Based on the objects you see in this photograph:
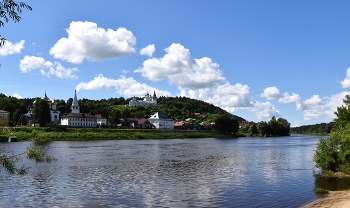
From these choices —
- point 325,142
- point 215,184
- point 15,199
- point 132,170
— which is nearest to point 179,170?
point 132,170

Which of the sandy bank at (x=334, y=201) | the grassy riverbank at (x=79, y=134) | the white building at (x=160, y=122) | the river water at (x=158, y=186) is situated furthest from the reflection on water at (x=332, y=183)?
the white building at (x=160, y=122)

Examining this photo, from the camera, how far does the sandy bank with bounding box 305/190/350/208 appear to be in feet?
58.3

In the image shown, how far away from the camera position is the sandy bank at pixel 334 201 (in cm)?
1777

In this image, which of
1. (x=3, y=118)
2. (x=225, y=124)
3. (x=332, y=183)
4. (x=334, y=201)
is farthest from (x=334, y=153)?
(x=225, y=124)

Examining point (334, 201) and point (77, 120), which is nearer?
point (334, 201)

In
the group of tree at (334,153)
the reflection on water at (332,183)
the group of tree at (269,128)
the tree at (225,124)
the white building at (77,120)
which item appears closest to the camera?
the reflection on water at (332,183)

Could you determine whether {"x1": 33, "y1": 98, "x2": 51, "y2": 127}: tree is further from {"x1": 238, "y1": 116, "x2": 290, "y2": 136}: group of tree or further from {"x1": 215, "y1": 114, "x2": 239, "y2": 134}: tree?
{"x1": 238, "y1": 116, "x2": 290, "y2": 136}: group of tree

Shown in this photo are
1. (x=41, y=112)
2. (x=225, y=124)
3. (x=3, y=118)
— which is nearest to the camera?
(x=41, y=112)

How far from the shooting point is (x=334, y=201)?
62.6ft

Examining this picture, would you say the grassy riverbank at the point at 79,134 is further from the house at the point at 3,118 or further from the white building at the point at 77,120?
the white building at the point at 77,120

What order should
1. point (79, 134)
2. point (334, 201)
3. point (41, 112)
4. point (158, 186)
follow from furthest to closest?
point (41, 112) < point (79, 134) < point (158, 186) < point (334, 201)

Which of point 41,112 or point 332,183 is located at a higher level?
point 41,112

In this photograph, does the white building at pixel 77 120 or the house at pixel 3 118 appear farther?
the white building at pixel 77 120

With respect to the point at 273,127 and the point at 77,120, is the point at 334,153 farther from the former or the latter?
the point at 273,127
